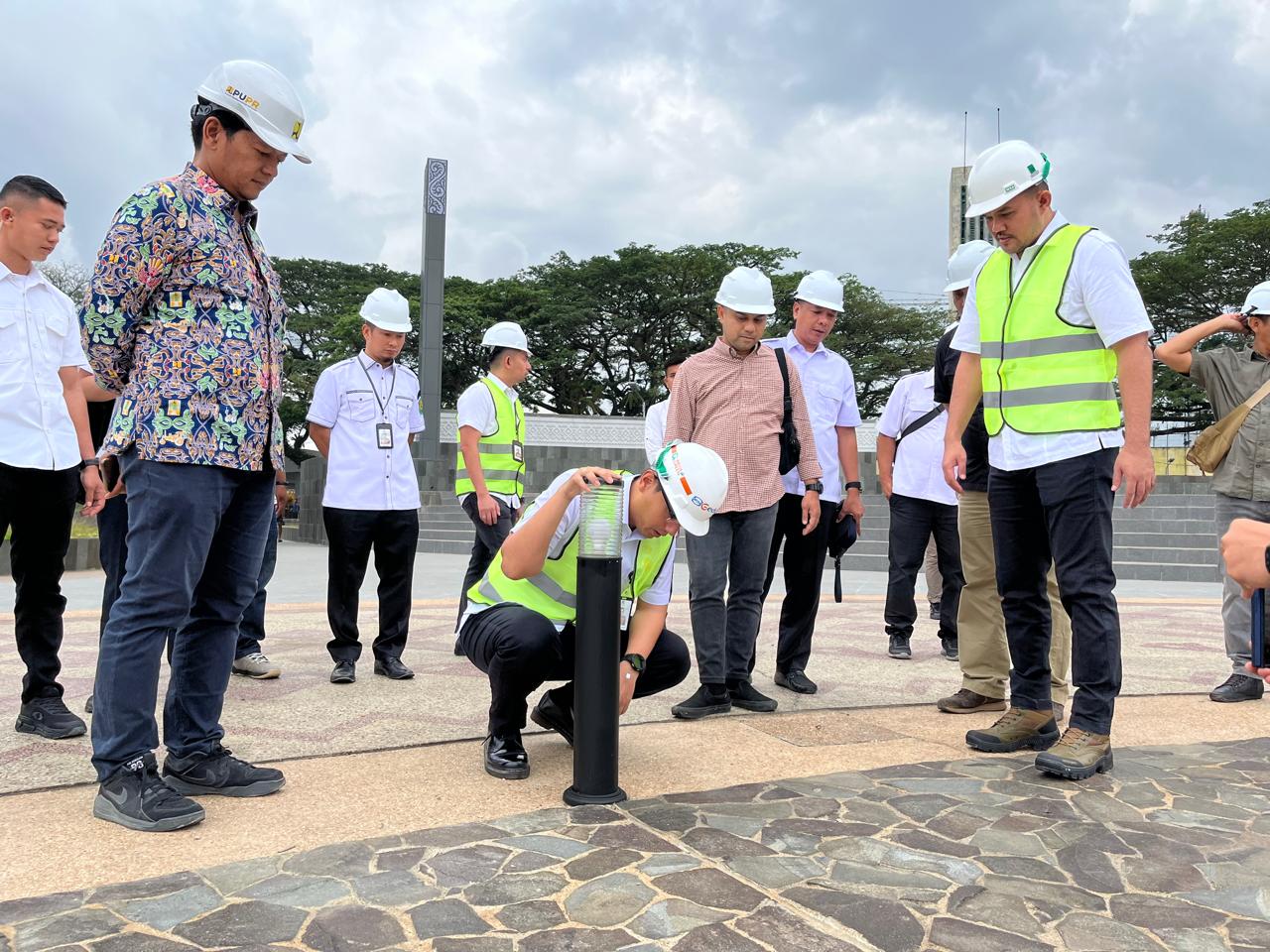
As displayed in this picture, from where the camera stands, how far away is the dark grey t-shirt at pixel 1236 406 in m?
4.93

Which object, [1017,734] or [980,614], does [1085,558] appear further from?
[980,614]

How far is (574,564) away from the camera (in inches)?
133

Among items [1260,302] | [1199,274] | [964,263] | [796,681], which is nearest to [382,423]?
[796,681]

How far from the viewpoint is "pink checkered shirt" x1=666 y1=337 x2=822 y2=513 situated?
14.2 ft

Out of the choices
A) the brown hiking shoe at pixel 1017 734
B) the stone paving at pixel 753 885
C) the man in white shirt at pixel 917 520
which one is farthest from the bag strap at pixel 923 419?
the stone paving at pixel 753 885

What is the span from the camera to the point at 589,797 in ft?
9.70

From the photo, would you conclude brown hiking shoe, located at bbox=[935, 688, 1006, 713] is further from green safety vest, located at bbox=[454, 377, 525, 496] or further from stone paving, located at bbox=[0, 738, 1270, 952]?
green safety vest, located at bbox=[454, 377, 525, 496]

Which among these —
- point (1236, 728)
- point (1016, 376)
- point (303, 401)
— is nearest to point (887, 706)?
point (1236, 728)

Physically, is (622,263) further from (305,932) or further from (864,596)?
(305,932)

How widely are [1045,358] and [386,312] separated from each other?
2.98m

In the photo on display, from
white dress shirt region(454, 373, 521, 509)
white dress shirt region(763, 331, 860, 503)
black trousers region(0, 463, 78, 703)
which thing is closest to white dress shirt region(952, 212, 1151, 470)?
white dress shirt region(763, 331, 860, 503)

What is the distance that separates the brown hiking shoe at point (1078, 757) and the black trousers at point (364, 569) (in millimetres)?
2851

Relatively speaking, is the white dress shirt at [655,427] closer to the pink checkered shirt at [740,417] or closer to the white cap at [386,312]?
the pink checkered shirt at [740,417]

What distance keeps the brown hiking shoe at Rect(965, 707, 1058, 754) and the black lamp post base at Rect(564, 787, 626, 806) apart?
142cm
